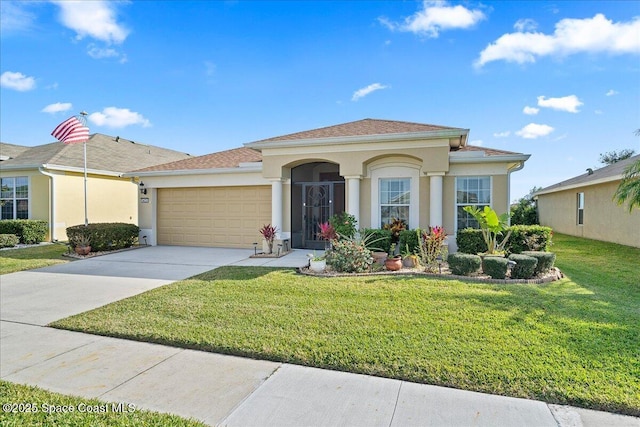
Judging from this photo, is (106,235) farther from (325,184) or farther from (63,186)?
(325,184)

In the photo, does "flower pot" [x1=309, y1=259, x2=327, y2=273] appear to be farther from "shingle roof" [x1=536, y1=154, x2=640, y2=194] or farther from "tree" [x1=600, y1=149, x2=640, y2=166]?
"tree" [x1=600, y1=149, x2=640, y2=166]

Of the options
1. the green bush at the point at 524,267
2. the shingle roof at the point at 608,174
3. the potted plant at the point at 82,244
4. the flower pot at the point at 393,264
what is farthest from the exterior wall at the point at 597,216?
the potted plant at the point at 82,244

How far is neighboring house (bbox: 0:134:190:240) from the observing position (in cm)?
1627

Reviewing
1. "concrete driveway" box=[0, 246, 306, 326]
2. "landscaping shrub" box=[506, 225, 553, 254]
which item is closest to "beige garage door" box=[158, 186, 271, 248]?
"concrete driveway" box=[0, 246, 306, 326]

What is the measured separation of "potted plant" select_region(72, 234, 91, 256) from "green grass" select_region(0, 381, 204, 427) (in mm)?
10598

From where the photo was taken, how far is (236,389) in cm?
352

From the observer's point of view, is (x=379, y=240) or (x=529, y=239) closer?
(x=529, y=239)

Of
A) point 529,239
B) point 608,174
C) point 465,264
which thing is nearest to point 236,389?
point 465,264

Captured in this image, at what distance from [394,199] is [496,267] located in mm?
4819

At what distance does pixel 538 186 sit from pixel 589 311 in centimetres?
3533

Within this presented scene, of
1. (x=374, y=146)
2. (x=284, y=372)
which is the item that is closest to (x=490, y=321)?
(x=284, y=372)

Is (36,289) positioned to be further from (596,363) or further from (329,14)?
(329,14)

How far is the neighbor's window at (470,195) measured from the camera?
11.1 metres

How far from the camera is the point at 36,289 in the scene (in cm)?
784
